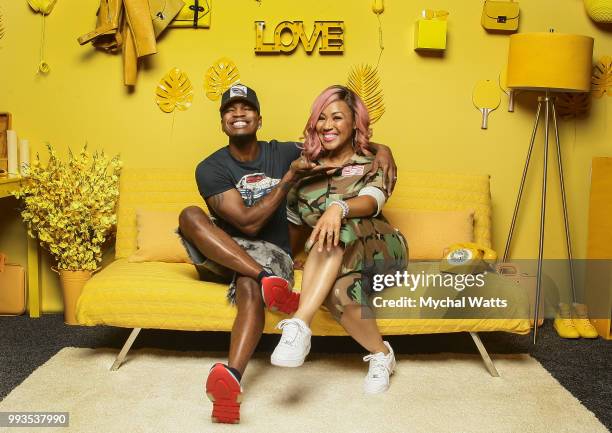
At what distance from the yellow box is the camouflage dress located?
96 centimetres

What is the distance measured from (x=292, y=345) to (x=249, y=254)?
513 mm

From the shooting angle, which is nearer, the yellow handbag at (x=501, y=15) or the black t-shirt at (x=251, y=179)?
the black t-shirt at (x=251, y=179)

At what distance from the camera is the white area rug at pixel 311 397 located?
2350mm

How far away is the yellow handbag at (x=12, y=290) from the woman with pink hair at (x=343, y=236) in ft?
5.11

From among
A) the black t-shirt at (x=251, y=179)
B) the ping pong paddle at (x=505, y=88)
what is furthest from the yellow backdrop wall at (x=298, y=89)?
the black t-shirt at (x=251, y=179)

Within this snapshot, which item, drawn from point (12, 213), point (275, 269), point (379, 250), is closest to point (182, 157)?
point (12, 213)

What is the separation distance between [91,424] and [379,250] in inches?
45.4

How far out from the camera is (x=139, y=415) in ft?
7.87

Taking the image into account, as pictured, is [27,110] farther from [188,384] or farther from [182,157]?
[188,384]

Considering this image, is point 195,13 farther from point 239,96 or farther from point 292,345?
point 292,345

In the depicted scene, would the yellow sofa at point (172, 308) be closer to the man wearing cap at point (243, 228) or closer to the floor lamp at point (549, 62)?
the man wearing cap at point (243, 228)

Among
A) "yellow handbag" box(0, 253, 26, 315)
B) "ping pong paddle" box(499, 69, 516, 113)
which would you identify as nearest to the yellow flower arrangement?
"yellow handbag" box(0, 253, 26, 315)

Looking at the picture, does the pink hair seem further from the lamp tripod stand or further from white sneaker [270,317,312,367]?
the lamp tripod stand

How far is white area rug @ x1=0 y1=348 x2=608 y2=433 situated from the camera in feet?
7.71
